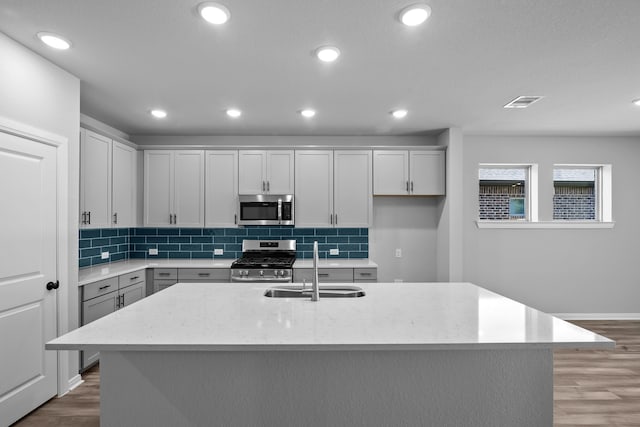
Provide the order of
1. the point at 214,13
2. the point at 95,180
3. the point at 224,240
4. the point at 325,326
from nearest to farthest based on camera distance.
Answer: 1. the point at 325,326
2. the point at 214,13
3. the point at 95,180
4. the point at 224,240

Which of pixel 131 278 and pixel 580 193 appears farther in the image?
pixel 580 193

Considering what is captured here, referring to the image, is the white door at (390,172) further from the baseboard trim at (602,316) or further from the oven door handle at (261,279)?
the baseboard trim at (602,316)

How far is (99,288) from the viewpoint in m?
3.24

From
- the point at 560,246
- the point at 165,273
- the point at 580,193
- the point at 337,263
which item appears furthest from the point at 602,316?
the point at 165,273

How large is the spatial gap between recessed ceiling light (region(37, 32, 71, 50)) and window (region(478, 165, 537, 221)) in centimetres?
479

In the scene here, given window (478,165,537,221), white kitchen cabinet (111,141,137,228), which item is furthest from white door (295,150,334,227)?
window (478,165,537,221)

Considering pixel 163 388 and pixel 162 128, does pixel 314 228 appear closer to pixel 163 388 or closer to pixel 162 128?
pixel 162 128

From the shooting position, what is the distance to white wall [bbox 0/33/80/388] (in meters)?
2.29

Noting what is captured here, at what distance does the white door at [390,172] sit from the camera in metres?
4.55

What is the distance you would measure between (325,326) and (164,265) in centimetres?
311

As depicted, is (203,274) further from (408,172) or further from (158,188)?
(408,172)

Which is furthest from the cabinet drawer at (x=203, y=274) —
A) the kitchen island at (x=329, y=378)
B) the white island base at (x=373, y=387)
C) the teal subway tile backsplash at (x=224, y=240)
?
the white island base at (x=373, y=387)

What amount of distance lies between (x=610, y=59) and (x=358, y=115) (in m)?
2.13

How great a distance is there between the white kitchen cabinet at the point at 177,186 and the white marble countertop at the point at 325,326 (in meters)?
2.37
